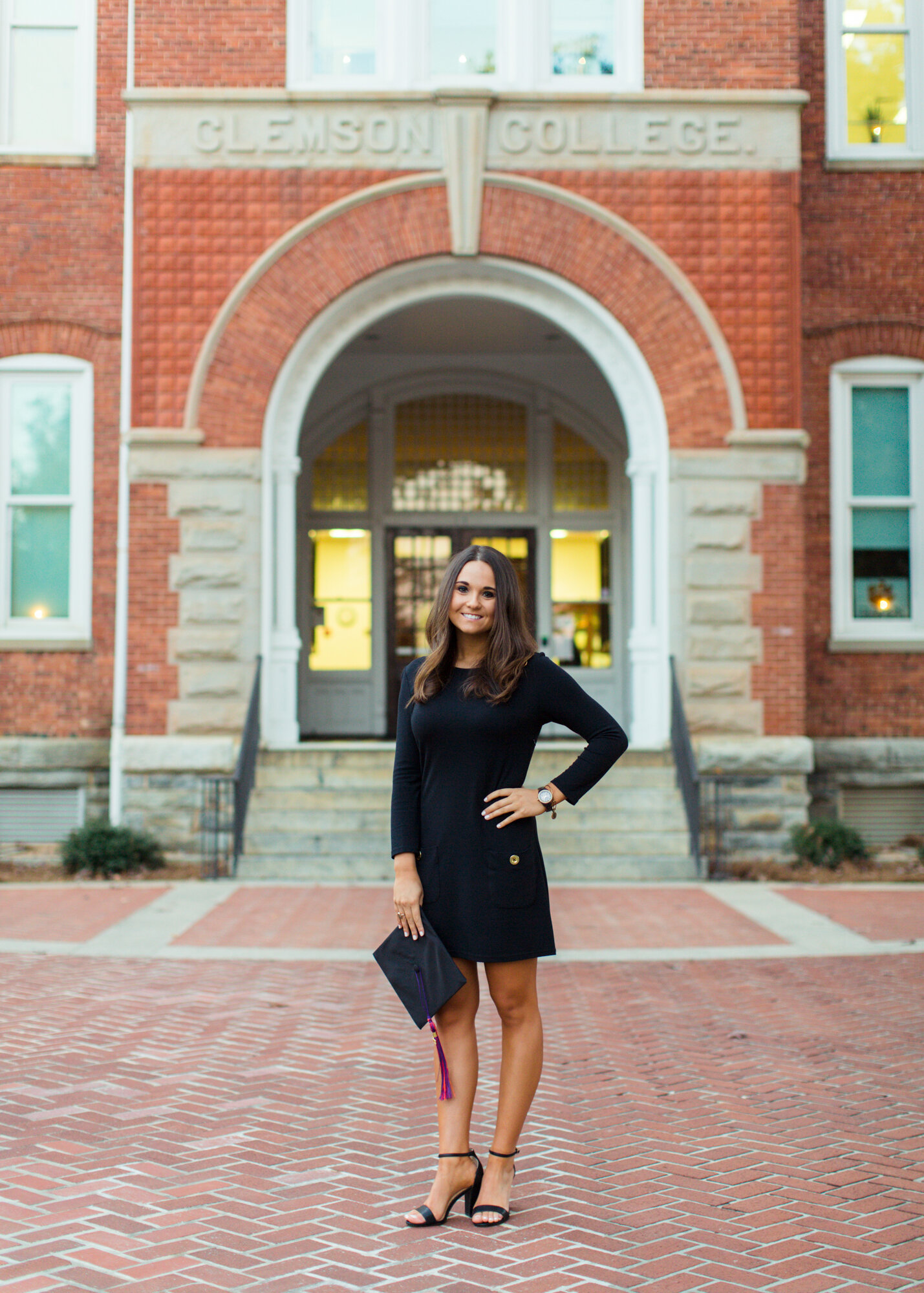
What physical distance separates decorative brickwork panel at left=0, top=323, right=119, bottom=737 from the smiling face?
32.5ft

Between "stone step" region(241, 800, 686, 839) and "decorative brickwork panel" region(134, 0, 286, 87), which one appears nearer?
"stone step" region(241, 800, 686, 839)

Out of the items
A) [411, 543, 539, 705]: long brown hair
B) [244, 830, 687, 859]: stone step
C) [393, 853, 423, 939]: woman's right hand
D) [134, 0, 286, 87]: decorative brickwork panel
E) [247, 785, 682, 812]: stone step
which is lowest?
[244, 830, 687, 859]: stone step

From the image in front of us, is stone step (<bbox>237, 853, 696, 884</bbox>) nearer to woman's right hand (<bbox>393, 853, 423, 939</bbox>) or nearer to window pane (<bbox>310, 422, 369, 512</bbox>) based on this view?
window pane (<bbox>310, 422, 369, 512</bbox>)

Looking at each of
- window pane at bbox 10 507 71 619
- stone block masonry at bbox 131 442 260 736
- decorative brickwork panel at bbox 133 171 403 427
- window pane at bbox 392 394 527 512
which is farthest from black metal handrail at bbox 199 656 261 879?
window pane at bbox 392 394 527 512

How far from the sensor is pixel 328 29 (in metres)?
12.7

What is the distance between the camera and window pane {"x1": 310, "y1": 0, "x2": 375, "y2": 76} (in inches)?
500

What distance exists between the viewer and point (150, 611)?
1217cm

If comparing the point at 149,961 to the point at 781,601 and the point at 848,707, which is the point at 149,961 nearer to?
the point at 781,601

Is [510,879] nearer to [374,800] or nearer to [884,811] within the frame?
[374,800]

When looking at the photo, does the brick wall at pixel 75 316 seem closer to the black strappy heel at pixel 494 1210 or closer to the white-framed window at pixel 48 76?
the white-framed window at pixel 48 76

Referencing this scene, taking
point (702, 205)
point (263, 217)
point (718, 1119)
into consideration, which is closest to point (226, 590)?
point (263, 217)

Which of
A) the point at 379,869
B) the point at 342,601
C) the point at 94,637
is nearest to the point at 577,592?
the point at 342,601

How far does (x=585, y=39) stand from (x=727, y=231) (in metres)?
2.43

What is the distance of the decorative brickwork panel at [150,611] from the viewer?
12148 mm
